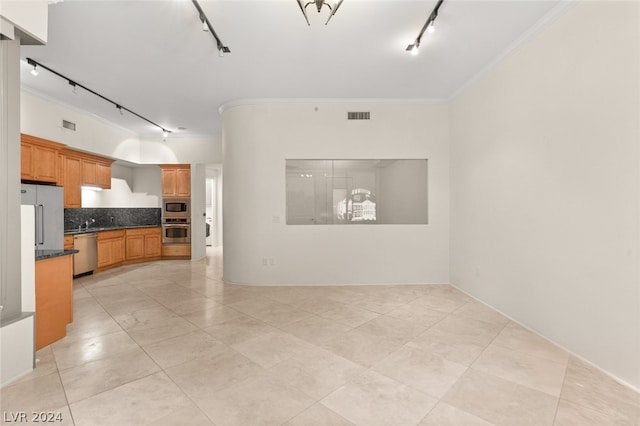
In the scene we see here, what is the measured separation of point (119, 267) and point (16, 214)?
16.5 feet

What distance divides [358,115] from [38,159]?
5570mm

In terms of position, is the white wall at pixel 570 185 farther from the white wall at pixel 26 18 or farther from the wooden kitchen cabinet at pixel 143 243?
the wooden kitchen cabinet at pixel 143 243

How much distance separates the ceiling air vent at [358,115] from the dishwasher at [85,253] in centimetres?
578

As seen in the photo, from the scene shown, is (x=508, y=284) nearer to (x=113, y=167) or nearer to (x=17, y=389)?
(x=17, y=389)

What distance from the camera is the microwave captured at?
298 inches

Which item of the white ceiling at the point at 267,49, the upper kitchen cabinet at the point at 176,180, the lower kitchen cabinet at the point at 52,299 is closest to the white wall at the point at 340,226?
the white ceiling at the point at 267,49

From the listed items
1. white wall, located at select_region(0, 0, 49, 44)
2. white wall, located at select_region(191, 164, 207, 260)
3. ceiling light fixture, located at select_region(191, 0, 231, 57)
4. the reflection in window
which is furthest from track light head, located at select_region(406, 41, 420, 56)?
white wall, located at select_region(191, 164, 207, 260)

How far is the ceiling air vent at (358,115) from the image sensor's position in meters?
5.01

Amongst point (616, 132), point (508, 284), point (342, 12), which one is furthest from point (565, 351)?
point (342, 12)

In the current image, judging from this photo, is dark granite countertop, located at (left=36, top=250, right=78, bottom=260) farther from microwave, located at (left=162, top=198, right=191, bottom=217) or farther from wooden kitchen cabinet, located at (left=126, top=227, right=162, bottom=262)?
microwave, located at (left=162, top=198, right=191, bottom=217)

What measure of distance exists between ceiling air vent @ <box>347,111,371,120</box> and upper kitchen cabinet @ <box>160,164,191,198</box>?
190 inches

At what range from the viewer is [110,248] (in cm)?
634

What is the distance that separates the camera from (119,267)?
6.68 metres

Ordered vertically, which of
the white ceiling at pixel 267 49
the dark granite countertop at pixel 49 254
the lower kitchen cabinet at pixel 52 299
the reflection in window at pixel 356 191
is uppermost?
the white ceiling at pixel 267 49
